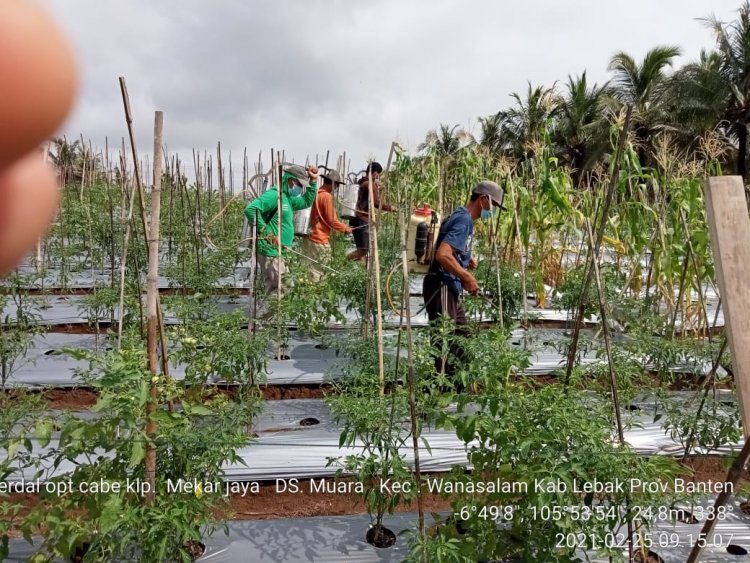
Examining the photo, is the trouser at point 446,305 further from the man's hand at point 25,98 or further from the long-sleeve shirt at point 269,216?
the man's hand at point 25,98

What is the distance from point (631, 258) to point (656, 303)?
83 centimetres

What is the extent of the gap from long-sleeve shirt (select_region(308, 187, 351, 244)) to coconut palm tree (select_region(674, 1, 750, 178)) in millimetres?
15404

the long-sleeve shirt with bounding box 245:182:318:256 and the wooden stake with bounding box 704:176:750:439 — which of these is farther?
the long-sleeve shirt with bounding box 245:182:318:256

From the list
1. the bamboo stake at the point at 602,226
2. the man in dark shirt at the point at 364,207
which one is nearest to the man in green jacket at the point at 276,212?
the man in dark shirt at the point at 364,207

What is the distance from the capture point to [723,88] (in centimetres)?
1606

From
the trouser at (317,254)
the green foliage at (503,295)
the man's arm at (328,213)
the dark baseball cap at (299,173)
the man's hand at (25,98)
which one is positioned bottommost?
the green foliage at (503,295)

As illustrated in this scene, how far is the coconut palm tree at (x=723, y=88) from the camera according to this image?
15.7 metres

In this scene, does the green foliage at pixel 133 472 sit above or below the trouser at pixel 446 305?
below

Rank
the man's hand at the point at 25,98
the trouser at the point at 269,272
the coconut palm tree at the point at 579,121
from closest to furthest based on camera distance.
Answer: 1. the man's hand at the point at 25,98
2. the trouser at the point at 269,272
3. the coconut palm tree at the point at 579,121

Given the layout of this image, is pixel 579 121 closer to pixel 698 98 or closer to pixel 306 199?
pixel 698 98

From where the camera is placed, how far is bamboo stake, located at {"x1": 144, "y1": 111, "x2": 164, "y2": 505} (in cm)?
161

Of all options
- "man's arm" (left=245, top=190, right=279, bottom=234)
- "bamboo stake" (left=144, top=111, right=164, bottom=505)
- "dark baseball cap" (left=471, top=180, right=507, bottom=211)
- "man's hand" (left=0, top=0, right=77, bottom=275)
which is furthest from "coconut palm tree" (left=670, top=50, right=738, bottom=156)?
"man's hand" (left=0, top=0, right=77, bottom=275)

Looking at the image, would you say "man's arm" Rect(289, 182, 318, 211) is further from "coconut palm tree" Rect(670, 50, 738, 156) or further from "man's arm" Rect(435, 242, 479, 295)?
"coconut palm tree" Rect(670, 50, 738, 156)

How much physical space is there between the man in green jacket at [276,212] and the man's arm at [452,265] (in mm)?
1466
